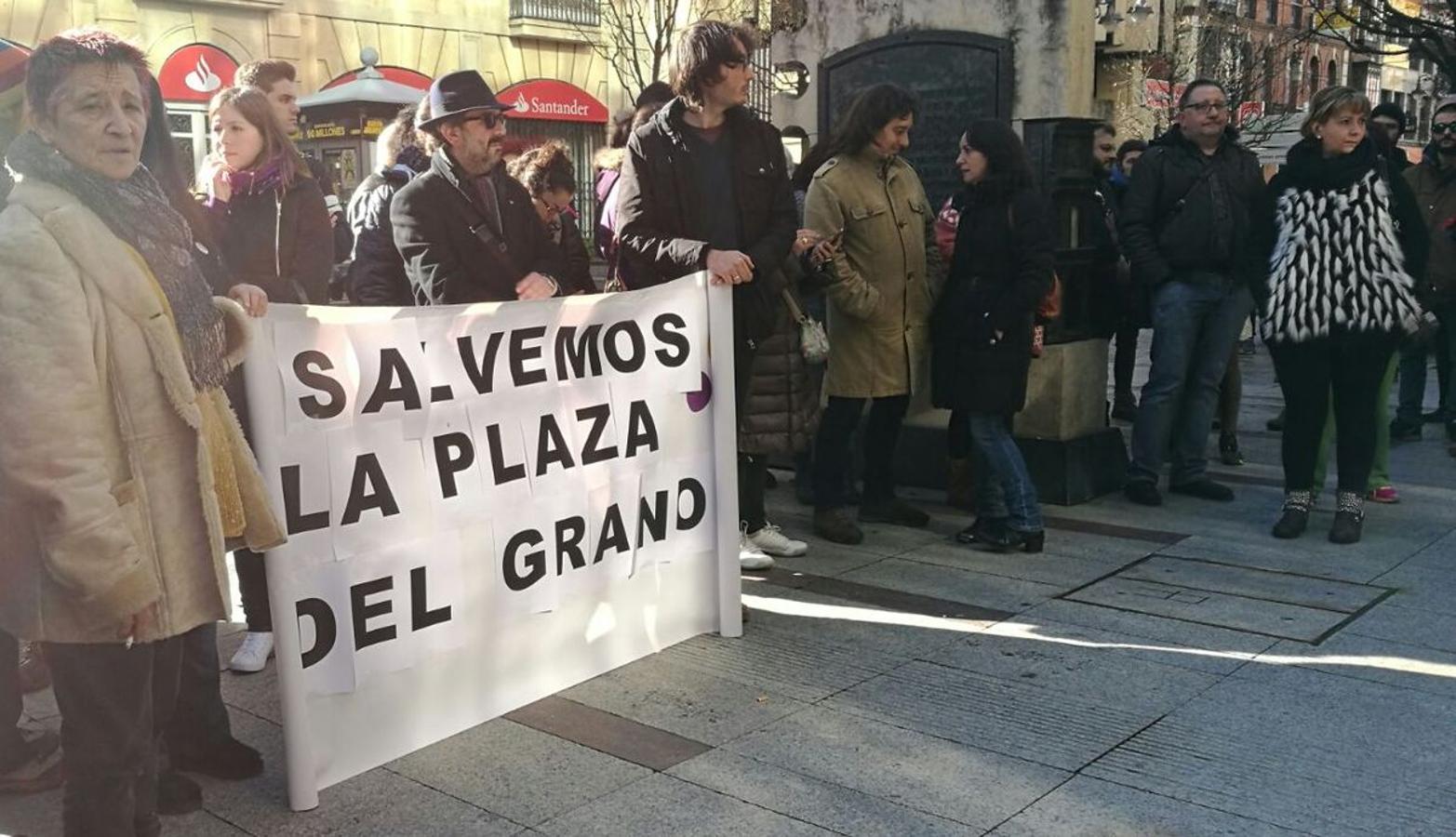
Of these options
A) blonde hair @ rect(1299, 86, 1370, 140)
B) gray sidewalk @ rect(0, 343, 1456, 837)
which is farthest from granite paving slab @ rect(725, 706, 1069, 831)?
blonde hair @ rect(1299, 86, 1370, 140)

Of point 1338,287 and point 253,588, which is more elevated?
point 1338,287

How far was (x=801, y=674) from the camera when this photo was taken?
13.8 feet

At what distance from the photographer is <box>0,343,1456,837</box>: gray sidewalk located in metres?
3.22

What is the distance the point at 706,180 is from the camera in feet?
15.7

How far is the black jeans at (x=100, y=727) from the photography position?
265cm

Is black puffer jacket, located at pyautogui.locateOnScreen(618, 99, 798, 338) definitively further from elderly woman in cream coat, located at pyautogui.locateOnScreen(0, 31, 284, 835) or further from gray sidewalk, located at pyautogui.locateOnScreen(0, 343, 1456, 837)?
elderly woman in cream coat, located at pyautogui.locateOnScreen(0, 31, 284, 835)

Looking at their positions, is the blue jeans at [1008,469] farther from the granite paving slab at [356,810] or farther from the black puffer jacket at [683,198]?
the granite paving slab at [356,810]

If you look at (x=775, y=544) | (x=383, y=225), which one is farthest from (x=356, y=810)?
(x=775, y=544)

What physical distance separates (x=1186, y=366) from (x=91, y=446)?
5366 mm

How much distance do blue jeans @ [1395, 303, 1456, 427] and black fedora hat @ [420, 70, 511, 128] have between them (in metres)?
6.11

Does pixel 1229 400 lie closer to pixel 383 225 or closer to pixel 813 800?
pixel 383 225

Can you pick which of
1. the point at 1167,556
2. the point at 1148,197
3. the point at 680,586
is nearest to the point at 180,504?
the point at 680,586

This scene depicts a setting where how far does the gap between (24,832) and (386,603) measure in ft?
3.23

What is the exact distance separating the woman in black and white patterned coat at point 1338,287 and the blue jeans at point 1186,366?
569 millimetres
